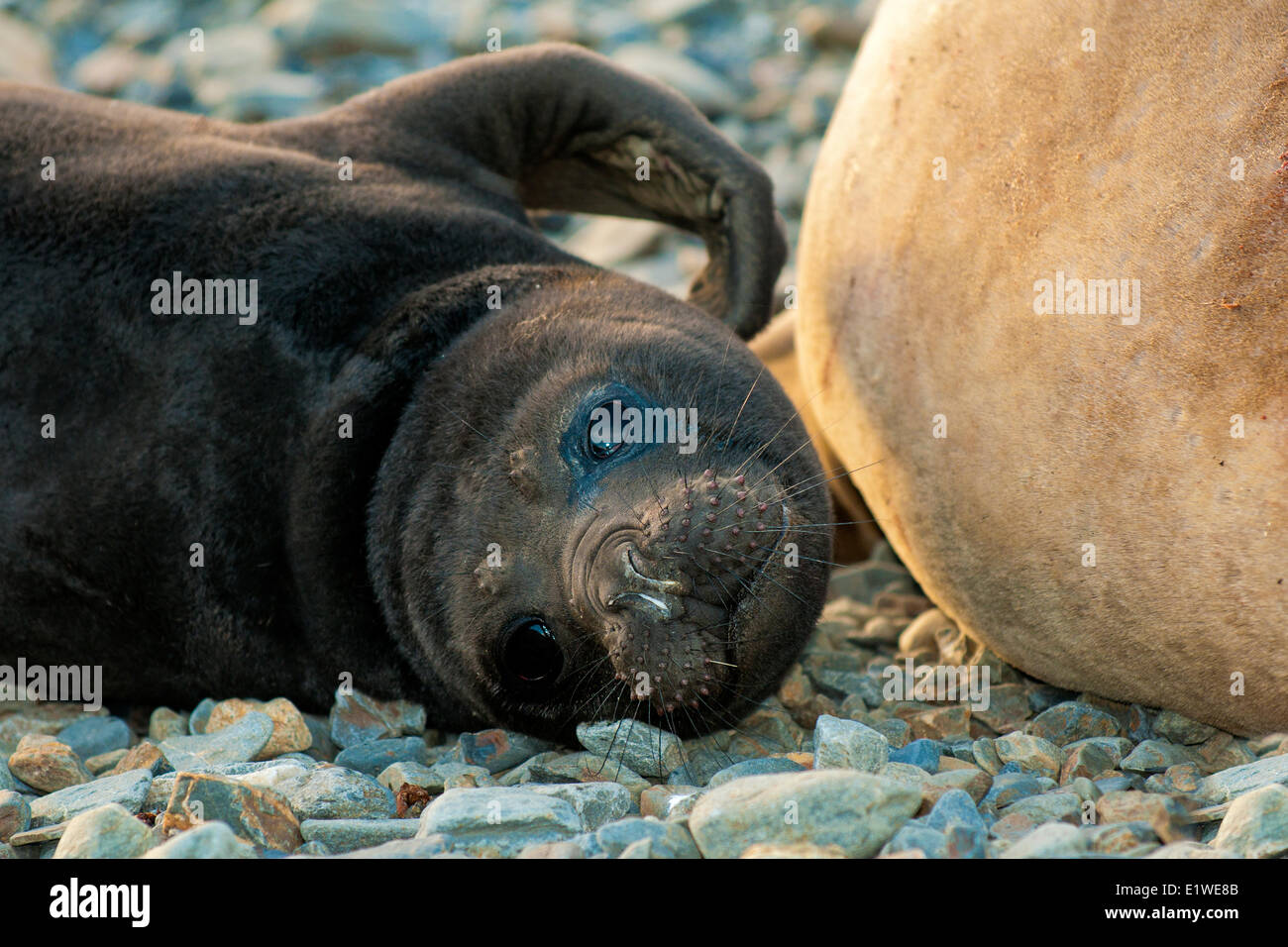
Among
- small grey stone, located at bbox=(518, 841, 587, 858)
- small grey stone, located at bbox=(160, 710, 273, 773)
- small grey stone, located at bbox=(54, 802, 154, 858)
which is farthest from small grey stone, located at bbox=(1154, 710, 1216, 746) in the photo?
small grey stone, located at bbox=(54, 802, 154, 858)

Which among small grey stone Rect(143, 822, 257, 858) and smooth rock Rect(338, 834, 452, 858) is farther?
smooth rock Rect(338, 834, 452, 858)

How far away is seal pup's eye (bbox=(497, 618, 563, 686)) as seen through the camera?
3.19 metres

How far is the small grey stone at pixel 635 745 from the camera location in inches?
123

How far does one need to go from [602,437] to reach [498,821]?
977 millimetres

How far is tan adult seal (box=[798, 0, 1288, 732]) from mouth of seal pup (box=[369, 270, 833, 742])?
396mm

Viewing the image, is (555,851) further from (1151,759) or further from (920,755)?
(1151,759)

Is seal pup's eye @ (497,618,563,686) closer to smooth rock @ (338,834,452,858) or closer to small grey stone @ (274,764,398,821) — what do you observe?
small grey stone @ (274,764,398,821)

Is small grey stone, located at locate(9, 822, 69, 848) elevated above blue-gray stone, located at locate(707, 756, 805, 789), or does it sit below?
below

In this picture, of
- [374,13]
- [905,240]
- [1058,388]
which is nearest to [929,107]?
[905,240]

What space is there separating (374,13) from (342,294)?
5.46m

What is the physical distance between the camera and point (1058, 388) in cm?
304

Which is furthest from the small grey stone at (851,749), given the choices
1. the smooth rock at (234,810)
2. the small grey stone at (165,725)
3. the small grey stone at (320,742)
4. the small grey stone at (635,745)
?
the small grey stone at (165,725)

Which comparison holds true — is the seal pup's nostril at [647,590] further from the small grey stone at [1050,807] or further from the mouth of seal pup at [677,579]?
the small grey stone at [1050,807]

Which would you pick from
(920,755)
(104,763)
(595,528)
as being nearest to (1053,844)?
(920,755)
